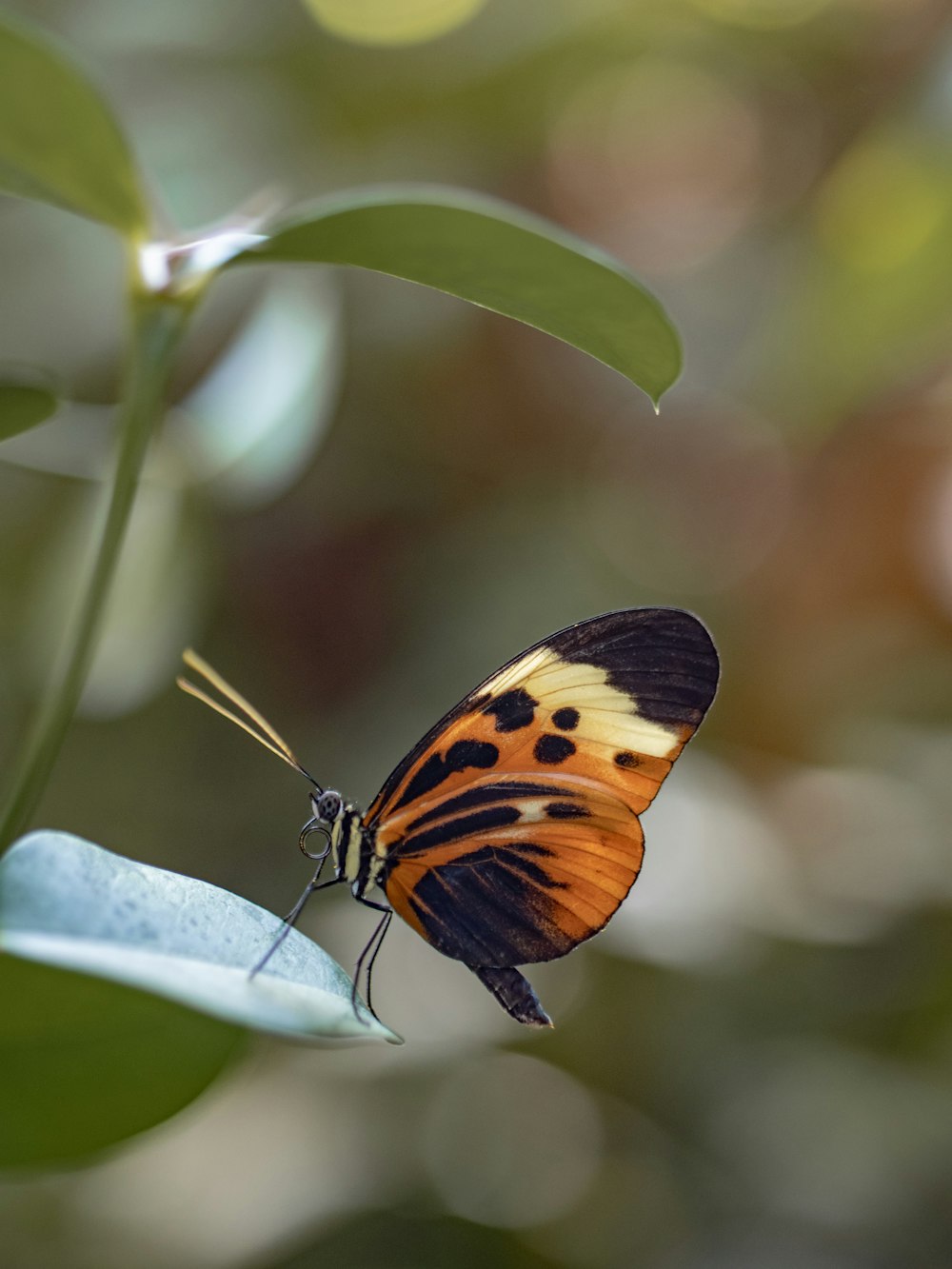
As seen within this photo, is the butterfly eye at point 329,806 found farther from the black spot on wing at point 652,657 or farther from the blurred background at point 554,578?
the blurred background at point 554,578

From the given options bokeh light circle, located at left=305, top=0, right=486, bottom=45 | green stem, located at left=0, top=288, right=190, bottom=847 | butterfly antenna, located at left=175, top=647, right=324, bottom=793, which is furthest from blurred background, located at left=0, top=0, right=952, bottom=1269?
green stem, located at left=0, top=288, right=190, bottom=847

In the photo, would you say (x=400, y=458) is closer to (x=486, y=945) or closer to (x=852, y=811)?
(x=852, y=811)

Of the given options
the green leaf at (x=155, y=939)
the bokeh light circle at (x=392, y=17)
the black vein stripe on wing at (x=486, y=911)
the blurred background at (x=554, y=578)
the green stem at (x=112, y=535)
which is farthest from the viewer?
the bokeh light circle at (x=392, y=17)

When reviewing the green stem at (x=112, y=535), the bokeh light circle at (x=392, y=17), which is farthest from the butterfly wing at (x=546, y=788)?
the bokeh light circle at (x=392, y=17)

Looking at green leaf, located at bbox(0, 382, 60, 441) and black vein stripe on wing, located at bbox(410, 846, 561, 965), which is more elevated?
green leaf, located at bbox(0, 382, 60, 441)

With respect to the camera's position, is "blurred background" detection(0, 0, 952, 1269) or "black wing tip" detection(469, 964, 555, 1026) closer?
"black wing tip" detection(469, 964, 555, 1026)

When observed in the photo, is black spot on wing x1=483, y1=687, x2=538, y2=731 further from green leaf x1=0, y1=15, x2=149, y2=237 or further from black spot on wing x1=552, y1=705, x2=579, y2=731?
green leaf x1=0, y1=15, x2=149, y2=237

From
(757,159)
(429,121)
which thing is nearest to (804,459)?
(757,159)
